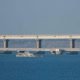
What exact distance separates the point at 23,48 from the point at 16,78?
67212mm

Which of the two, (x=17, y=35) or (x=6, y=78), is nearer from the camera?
(x=6, y=78)

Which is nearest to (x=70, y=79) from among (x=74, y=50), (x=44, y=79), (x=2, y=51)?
(x=44, y=79)

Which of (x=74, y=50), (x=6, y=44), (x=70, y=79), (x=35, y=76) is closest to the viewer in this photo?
(x=70, y=79)

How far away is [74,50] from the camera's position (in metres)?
115

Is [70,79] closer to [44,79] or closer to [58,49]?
[44,79]

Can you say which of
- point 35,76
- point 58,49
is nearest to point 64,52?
point 58,49

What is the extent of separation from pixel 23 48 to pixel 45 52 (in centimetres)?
468

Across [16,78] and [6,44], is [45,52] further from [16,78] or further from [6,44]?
[16,78]

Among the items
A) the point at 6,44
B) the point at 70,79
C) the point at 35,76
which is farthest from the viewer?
the point at 6,44

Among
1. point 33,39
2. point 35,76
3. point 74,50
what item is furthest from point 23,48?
point 35,76

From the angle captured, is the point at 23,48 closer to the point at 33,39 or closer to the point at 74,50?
the point at 33,39

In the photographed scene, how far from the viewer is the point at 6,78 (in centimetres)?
5391

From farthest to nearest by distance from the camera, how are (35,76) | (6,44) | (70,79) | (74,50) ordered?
(6,44) → (74,50) → (35,76) → (70,79)

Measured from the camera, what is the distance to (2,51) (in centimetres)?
12175
